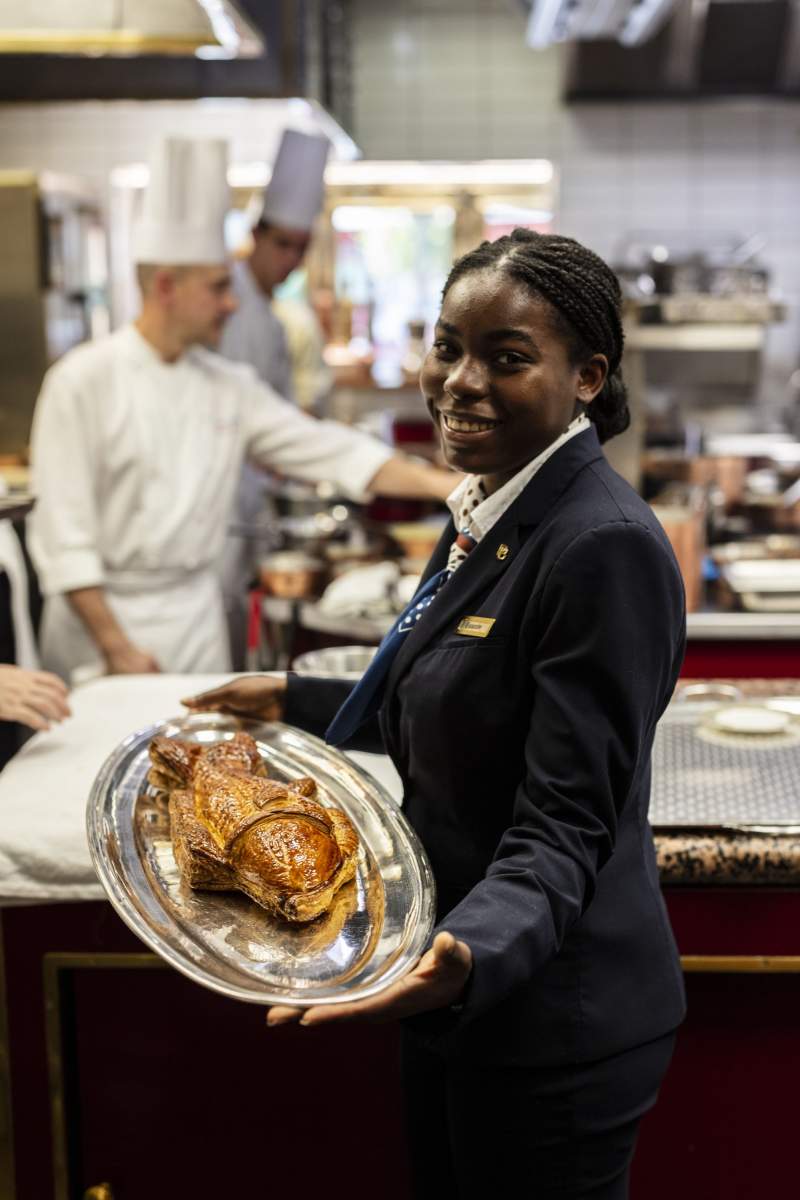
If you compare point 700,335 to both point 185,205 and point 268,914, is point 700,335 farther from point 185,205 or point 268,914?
point 268,914

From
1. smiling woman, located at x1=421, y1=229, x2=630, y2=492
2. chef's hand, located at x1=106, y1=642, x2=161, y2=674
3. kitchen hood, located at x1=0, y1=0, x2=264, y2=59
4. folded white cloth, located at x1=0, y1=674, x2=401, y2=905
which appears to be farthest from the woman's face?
kitchen hood, located at x1=0, y1=0, x2=264, y2=59

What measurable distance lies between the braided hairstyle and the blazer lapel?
0.09 m

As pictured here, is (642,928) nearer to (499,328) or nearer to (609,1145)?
(609,1145)

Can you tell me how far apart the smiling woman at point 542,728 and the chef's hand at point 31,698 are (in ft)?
1.92

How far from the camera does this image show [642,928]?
129cm

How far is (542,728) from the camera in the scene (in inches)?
45.1

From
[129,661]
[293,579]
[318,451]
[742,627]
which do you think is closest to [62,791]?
[129,661]

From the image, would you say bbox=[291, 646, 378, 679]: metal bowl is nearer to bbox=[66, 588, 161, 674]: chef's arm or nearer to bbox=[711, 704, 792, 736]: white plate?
bbox=[711, 704, 792, 736]: white plate

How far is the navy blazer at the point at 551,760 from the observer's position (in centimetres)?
112

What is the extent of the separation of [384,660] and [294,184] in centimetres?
354

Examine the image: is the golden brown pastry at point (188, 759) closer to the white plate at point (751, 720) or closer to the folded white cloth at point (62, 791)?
the folded white cloth at point (62, 791)

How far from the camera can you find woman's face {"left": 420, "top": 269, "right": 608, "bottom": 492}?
1182 millimetres

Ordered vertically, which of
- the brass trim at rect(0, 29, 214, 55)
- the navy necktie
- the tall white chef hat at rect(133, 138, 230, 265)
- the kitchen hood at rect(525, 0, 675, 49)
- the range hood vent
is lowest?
the navy necktie

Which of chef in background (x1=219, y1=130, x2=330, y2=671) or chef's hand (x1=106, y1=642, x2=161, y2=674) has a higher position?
chef in background (x1=219, y1=130, x2=330, y2=671)
